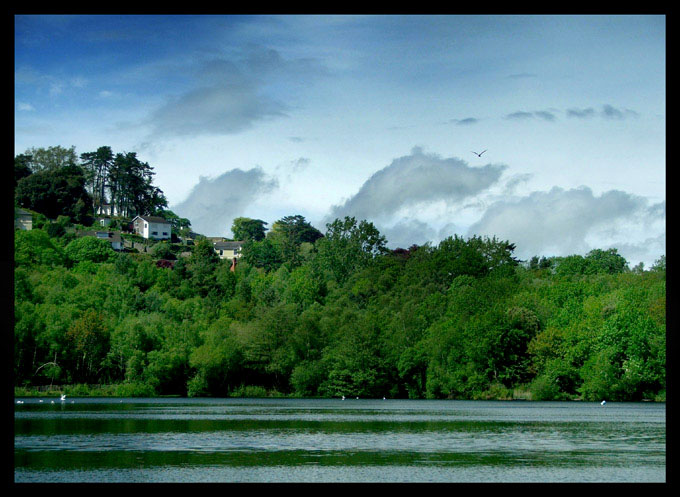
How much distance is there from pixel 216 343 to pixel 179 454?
46.4 m

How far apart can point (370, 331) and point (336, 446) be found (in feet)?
140

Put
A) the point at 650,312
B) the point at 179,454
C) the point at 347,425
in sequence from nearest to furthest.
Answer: the point at 179,454 → the point at 347,425 → the point at 650,312

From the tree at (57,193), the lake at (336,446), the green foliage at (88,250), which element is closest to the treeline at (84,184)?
the tree at (57,193)

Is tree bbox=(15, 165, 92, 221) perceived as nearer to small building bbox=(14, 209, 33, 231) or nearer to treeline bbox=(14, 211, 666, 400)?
small building bbox=(14, 209, 33, 231)

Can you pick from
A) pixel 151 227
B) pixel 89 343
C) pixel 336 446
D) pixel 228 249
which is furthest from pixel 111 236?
pixel 336 446

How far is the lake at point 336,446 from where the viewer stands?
72.1 feet

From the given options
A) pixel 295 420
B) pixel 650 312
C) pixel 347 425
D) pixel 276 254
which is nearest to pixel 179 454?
pixel 347 425

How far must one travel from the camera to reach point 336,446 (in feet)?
96.0

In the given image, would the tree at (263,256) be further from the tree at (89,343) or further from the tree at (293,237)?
the tree at (89,343)

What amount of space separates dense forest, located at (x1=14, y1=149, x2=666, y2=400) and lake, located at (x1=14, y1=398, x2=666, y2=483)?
13.6 meters

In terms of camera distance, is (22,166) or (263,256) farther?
(22,166)

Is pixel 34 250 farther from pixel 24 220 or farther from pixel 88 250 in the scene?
pixel 24 220
